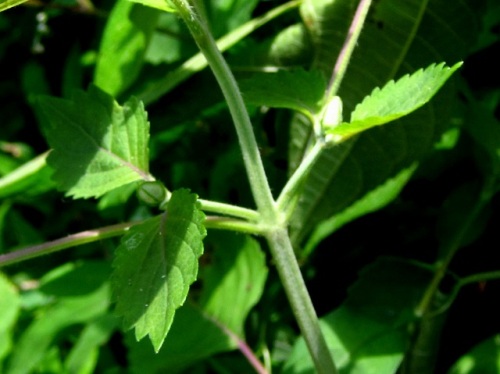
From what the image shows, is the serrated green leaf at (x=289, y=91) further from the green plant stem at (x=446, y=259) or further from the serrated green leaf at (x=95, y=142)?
the green plant stem at (x=446, y=259)

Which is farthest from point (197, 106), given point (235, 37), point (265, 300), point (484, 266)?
point (484, 266)

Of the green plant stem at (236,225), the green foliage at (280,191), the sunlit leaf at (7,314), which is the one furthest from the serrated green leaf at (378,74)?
the sunlit leaf at (7,314)

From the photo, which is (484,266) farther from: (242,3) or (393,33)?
(242,3)

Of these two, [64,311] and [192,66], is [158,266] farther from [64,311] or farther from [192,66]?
[64,311]

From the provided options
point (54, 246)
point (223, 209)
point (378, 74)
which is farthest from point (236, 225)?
point (378, 74)

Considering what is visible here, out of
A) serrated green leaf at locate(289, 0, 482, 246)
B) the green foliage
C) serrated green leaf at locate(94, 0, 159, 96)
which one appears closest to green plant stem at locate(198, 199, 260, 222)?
the green foliage

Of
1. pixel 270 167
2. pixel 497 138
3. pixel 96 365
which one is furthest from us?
pixel 96 365
